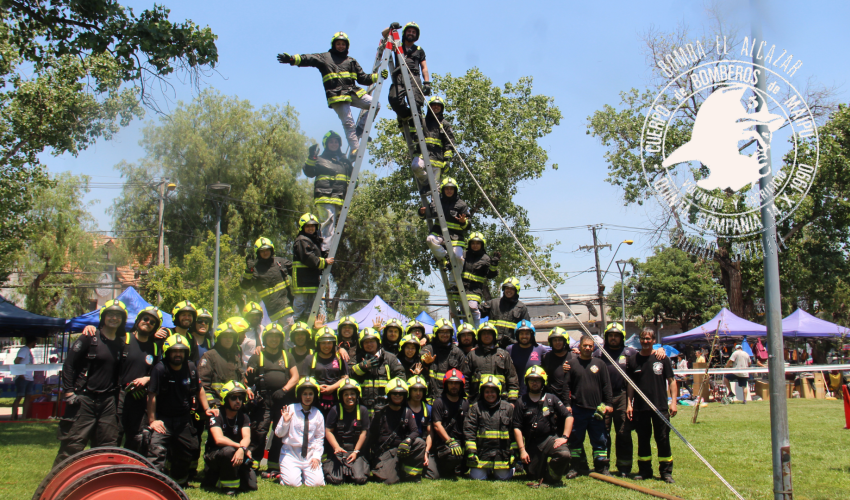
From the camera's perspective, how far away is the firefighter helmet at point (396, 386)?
27.6 feet

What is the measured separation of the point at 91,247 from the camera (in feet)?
121

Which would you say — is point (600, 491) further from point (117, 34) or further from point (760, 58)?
point (117, 34)

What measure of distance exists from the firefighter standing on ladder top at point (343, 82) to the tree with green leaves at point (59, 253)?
28.3 m

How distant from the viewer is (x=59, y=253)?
3428 centimetres

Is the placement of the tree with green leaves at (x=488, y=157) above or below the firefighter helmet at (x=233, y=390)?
above

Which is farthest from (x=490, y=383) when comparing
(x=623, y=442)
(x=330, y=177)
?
(x=330, y=177)

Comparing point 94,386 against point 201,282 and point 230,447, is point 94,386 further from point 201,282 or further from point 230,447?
point 201,282

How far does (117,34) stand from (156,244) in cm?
2263

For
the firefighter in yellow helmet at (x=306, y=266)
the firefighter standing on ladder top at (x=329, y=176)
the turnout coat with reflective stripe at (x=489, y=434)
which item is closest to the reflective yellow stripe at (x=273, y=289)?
the firefighter in yellow helmet at (x=306, y=266)

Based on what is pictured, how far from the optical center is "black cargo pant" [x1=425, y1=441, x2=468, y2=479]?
839 cm

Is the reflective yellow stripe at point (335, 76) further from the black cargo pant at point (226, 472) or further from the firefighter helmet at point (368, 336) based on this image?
the black cargo pant at point (226, 472)

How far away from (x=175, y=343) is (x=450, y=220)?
488cm

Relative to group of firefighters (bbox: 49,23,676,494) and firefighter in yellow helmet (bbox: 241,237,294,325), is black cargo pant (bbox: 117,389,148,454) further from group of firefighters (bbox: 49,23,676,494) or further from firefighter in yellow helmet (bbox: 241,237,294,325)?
firefighter in yellow helmet (bbox: 241,237,294,325)

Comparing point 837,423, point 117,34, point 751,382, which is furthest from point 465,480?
point 751,382
